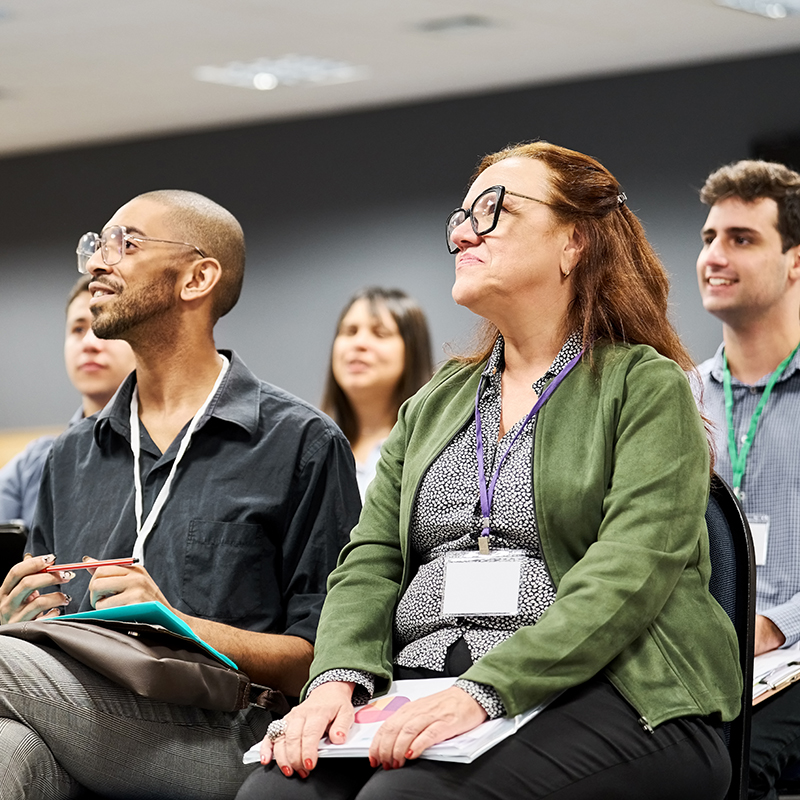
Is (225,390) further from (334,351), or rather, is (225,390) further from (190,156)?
(190,156)

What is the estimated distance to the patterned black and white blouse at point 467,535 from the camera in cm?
178

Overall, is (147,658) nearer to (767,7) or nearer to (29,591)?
(29,591)

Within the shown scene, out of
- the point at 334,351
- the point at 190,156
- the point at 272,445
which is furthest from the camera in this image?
the point at 190,156

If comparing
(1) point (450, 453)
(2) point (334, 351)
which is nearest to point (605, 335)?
(1) point (450, 453)

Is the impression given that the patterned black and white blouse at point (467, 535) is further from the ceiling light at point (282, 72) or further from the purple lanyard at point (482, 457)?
the ceiling light at point (282, 72)

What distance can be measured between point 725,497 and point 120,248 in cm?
130

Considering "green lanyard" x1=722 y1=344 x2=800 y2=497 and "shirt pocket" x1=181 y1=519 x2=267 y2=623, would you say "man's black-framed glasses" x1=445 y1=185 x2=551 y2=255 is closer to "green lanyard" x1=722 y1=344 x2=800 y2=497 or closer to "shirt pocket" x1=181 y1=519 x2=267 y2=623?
"shirt pocket" x1=181 y1=519 x2=267 y2=623

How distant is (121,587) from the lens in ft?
6.55

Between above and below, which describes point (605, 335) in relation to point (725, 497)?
above

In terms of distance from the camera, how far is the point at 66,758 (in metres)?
1.90

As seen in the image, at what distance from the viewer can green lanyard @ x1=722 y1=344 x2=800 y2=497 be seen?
9.33 feet

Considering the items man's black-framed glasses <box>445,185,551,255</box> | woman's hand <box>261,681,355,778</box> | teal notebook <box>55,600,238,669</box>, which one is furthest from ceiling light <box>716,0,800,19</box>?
woman's hand <box>261,681,355,778</box>

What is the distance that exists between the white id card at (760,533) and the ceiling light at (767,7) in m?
4.39

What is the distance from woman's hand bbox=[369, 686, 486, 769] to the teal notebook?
436 mm
